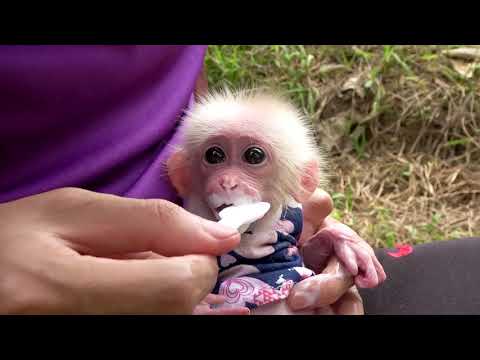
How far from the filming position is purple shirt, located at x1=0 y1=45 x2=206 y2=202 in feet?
3.29

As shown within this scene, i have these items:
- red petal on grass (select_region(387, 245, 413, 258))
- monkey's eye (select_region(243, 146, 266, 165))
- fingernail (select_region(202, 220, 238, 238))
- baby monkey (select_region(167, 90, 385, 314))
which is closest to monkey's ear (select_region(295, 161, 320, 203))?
baby monkey (select_region(167, 90, 385, 314))

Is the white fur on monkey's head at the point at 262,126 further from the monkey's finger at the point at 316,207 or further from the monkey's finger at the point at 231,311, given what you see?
the monkey's finger at the point at 231,311

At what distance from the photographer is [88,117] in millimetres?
1095

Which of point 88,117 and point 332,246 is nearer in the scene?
point 88,117

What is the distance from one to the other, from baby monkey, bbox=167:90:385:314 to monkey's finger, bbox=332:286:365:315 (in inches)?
1.8

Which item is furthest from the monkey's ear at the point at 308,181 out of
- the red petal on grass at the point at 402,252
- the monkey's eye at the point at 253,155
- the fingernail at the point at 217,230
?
the fingernail at the point at 217,230

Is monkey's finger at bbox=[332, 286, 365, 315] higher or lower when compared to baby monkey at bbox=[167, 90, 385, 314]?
lower

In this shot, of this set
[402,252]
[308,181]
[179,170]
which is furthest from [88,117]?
[402,252]

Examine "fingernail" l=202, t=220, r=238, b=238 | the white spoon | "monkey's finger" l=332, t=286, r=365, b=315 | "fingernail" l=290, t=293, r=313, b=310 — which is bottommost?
"monkey's finger" l=332, t=286, r=365, b=315

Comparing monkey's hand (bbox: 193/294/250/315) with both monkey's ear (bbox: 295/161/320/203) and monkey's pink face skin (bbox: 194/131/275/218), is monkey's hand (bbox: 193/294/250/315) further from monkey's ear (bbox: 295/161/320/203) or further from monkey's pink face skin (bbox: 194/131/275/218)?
monkey's ear (bbox: 295/161/320/203)

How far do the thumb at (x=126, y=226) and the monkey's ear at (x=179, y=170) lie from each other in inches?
11.5

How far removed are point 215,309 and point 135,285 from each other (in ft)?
0.78

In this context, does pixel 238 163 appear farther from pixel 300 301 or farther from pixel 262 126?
pixel 300 301
